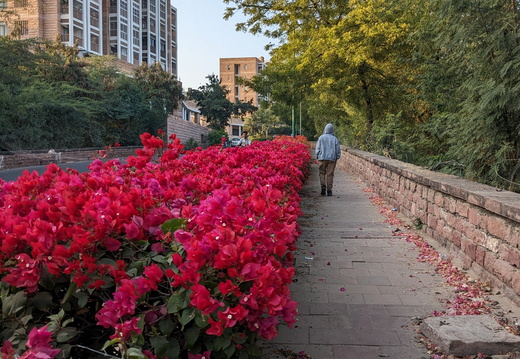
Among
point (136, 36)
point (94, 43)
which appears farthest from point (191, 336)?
point (136, 36)

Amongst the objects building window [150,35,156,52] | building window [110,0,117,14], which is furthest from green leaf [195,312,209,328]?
building window [150,35,156,52]

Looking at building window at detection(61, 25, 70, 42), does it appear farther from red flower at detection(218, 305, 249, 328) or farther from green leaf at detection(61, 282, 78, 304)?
red flower at detection(218, 305, 249, 328)

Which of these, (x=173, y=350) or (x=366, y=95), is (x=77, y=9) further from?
(x=173, y=350)

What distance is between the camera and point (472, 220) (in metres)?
4.82

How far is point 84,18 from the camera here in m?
49.2

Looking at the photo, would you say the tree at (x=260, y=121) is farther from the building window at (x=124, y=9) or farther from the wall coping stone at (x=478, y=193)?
the wall coping stone at (x=478, y=193)

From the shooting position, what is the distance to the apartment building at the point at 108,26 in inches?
1843

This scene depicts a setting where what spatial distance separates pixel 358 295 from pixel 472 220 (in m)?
1.41

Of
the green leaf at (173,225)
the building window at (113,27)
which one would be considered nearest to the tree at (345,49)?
the green leaf at (173,225)

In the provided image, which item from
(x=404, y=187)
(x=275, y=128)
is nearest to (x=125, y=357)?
(x=404, y=187)

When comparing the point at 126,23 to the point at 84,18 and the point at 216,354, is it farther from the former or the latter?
the point at 216,354

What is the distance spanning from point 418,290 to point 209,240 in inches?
118

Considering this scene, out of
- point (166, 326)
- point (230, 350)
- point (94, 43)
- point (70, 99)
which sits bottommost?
point (230, 350)

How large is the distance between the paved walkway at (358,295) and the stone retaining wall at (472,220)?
16.0 inches
